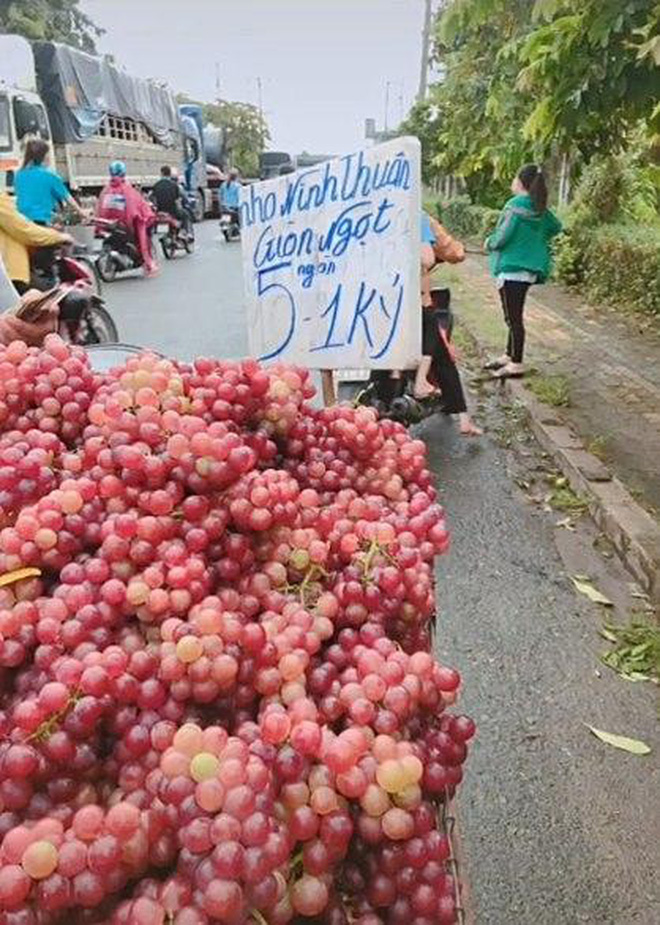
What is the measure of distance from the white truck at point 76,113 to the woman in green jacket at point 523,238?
388 inches

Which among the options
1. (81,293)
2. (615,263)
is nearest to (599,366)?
(615,263)

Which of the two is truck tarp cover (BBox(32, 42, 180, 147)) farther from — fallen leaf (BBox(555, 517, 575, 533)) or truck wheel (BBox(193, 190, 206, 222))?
fallen leaf (BBox(555, 517, 575, 533))

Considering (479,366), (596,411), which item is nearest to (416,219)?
(596,411)

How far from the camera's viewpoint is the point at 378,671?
1.19m

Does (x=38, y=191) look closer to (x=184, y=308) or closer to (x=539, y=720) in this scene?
(x=184, y=308)

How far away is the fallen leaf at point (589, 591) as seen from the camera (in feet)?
12.7

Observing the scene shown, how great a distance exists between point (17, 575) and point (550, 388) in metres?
6.26

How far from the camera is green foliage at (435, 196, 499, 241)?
19.5 metres

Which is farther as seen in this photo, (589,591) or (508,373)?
(508,373)

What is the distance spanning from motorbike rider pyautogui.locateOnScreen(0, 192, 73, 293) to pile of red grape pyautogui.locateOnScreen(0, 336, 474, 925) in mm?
4778

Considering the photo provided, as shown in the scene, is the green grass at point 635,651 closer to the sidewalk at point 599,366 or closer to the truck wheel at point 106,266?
the sidewalk at point 599,366

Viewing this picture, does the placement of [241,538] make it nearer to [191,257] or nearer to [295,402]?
[295,402]

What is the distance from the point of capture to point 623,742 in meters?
2.94

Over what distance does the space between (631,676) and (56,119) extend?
17473 millimetres
